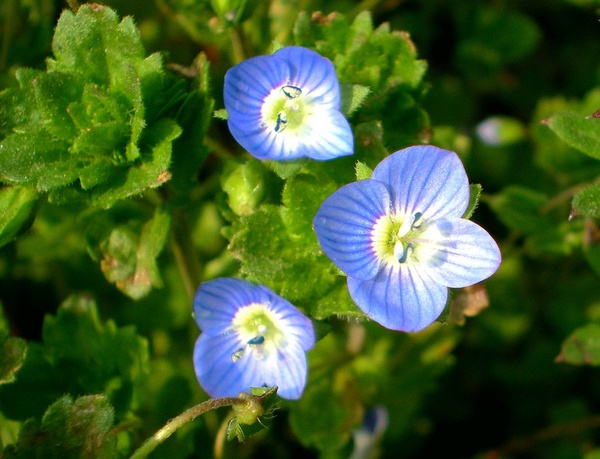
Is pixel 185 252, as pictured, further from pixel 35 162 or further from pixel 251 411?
pixel 251 411

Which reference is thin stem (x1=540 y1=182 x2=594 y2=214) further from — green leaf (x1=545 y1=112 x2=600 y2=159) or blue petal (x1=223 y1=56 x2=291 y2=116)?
blue petal (x1=223 y1=56 x2=291 y2=116)

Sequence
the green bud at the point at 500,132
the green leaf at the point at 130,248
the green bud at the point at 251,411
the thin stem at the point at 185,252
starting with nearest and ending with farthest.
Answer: the green bud at the point at 251,411, the green leaf at the point at 130,248, the thin stem at the point at 185,252, the green bud at the point at 500,132

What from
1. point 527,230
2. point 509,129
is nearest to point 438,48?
point 509,129

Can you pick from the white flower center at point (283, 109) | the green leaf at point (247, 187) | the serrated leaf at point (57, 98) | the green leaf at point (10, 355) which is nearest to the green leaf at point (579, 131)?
the white flower center at point (283, 109)

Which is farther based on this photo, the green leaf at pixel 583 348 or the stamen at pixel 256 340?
the green leaf at pixel 583 348

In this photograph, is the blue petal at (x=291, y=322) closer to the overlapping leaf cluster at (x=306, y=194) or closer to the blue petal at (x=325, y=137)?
the overlapping leaf cluster at (x=306, y=194)

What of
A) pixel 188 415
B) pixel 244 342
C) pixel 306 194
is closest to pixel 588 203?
pixel 306 194

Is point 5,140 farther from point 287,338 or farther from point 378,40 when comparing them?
point 378,40
